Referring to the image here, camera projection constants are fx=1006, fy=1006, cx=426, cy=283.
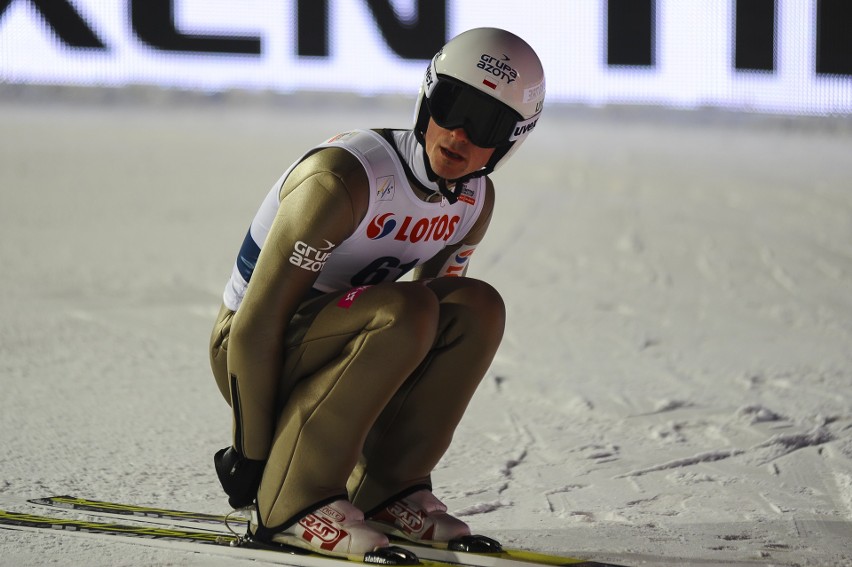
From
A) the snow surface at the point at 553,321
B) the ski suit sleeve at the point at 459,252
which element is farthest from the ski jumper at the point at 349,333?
the snow surface at the point at 553,321

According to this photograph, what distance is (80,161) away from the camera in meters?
7.77

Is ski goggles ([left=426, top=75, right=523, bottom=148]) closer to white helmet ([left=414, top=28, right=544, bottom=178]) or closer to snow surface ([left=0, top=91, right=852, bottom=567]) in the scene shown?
white helmet ([left=414, top=28, right=544, bottom=178])

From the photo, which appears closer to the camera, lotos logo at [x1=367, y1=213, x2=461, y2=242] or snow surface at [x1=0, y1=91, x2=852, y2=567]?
lotos logo at [x1=367, y1=213, x2=461, y2=242]

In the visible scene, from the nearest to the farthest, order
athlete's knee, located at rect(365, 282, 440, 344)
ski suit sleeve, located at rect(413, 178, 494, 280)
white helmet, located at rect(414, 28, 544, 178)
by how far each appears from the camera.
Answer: athlete's knee, located at rect(365, 282, 440, 344), white helmet, located at rect(414, 28, 544, 178), ski suit sleeve, located at rect(413, 178, 494, 280)

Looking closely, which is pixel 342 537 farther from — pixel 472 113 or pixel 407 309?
pixel 472 113

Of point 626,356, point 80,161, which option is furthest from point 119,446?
point 80,161

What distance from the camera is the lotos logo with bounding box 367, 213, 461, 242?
2.27m

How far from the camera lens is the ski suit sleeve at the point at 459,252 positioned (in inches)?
100

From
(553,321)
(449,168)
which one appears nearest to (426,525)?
(449,168)

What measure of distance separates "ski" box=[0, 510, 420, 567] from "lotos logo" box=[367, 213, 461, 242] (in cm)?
70

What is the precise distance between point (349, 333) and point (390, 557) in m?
0.48

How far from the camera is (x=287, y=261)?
6.92ft

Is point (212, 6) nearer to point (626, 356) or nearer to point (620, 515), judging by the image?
point (626, 356)

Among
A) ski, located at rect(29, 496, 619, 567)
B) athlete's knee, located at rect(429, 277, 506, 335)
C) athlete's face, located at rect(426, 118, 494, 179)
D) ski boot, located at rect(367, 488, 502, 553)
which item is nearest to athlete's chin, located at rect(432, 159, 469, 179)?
athlete's face, located at rect(426, 118, 494, 179)
